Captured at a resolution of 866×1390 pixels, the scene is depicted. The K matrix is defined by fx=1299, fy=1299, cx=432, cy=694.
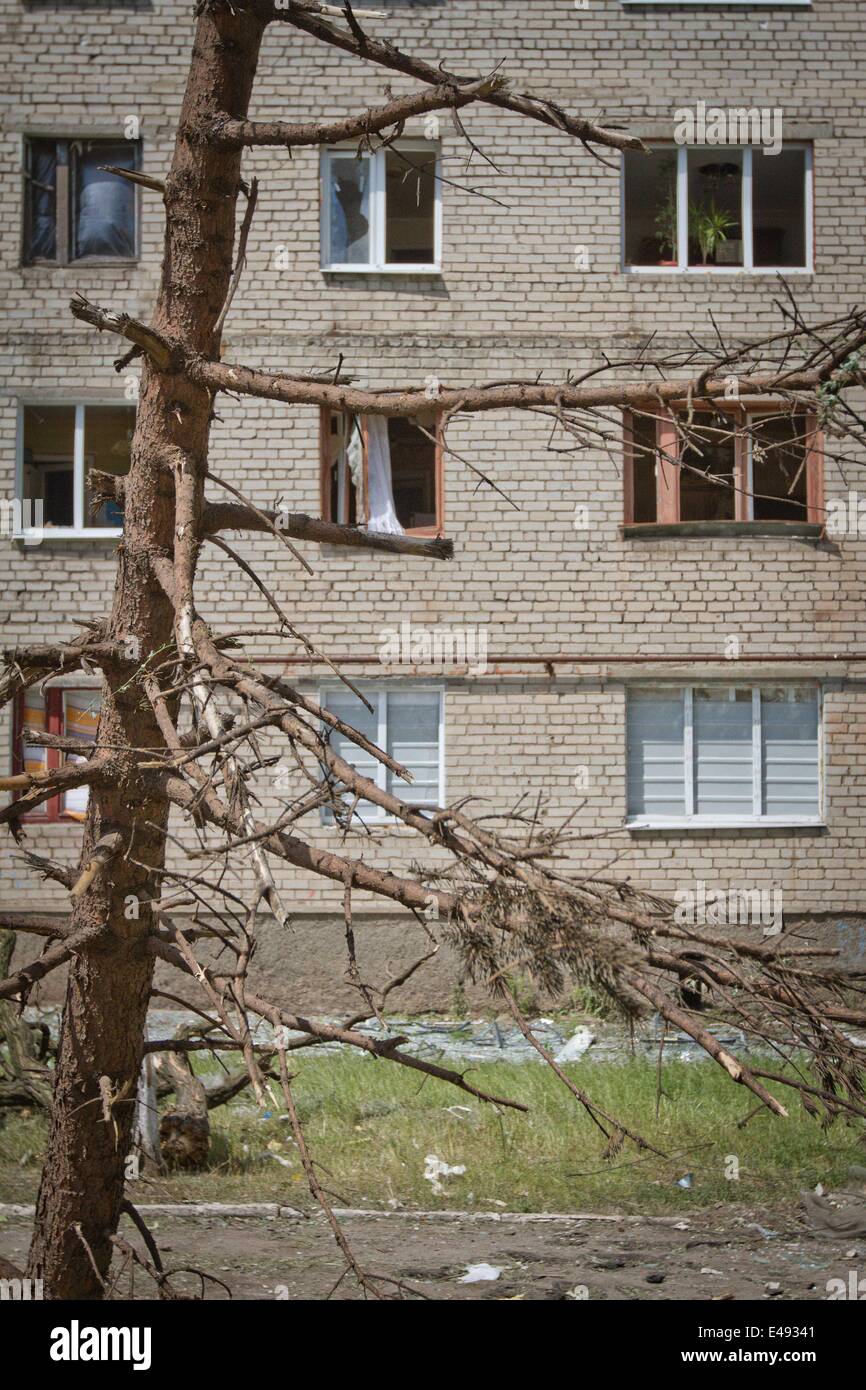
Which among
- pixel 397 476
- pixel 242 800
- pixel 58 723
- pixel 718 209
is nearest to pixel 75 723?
pixel 58 723

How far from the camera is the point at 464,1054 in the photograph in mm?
10625

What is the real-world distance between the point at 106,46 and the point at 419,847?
833cm

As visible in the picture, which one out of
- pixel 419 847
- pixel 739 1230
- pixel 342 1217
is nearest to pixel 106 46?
pixel 419 847

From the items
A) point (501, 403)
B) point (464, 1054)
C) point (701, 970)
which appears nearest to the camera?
point (701, 970)

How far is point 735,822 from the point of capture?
1239cm

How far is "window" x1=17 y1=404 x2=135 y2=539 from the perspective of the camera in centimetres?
1270

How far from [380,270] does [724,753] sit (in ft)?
18.8

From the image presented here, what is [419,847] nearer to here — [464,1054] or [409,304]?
[464,1054]

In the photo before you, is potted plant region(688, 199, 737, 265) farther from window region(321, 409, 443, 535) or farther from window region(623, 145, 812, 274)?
window region(321, 409, 443, 535)

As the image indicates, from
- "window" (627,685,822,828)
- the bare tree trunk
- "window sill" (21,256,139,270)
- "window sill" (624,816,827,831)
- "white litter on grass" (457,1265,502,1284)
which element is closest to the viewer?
the bare tree trunk

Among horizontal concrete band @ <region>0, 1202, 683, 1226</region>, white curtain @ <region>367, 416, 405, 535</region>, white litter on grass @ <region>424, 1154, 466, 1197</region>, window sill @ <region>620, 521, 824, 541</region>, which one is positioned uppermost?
white curtain @ <region>367, 416, 405, 535</region>

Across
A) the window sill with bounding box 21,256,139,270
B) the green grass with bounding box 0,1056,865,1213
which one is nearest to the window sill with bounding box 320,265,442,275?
the window sill with bounding box 21,256,139,270

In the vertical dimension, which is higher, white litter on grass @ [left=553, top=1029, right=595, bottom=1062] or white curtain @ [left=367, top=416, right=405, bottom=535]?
white curtain @ [left=367, top=416, right=405, bottom=535]

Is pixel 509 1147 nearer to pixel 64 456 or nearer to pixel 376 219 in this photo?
pixel 64 456
